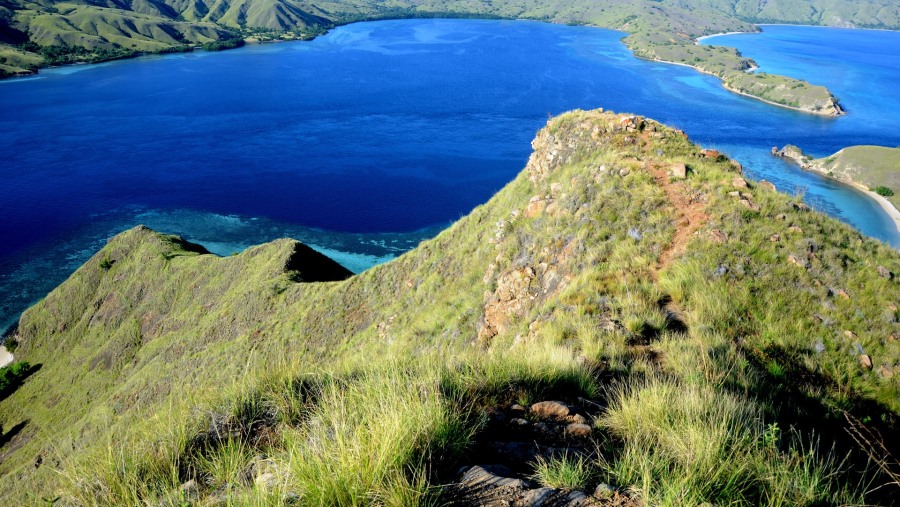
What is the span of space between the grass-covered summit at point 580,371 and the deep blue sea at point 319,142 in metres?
35.2

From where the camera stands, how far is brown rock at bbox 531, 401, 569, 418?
5457mm

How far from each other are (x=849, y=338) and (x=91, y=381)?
46.3m

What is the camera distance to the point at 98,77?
535ft

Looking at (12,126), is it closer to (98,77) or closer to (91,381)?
(98,77)

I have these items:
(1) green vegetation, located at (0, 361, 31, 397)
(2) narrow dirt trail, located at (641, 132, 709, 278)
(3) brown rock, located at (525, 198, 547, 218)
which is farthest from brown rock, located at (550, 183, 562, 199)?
(1) green vegetation, located at (0, 361, 31, 397)

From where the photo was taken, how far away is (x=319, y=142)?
108 m

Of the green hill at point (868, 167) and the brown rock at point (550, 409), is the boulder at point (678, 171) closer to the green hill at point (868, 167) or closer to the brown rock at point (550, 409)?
the brown rock at point (550, 409)

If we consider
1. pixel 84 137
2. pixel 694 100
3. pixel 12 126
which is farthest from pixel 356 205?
pixel 694 100

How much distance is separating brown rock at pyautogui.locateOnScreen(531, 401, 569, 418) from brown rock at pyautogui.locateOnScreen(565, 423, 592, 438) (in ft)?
1.06

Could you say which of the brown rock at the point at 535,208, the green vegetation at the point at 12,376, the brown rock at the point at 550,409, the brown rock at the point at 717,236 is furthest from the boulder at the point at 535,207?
the green vegetation at the point at 12,376

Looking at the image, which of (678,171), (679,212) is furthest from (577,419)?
(678,171)

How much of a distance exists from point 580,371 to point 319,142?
10951 cm

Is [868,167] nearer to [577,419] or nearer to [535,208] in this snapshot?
[535,208]

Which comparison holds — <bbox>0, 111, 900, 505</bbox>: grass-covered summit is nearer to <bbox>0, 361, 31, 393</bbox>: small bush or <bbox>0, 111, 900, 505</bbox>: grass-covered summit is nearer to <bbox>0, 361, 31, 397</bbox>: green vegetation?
<bbox>0, 361, 31, 397</bbox>: green vegetation
